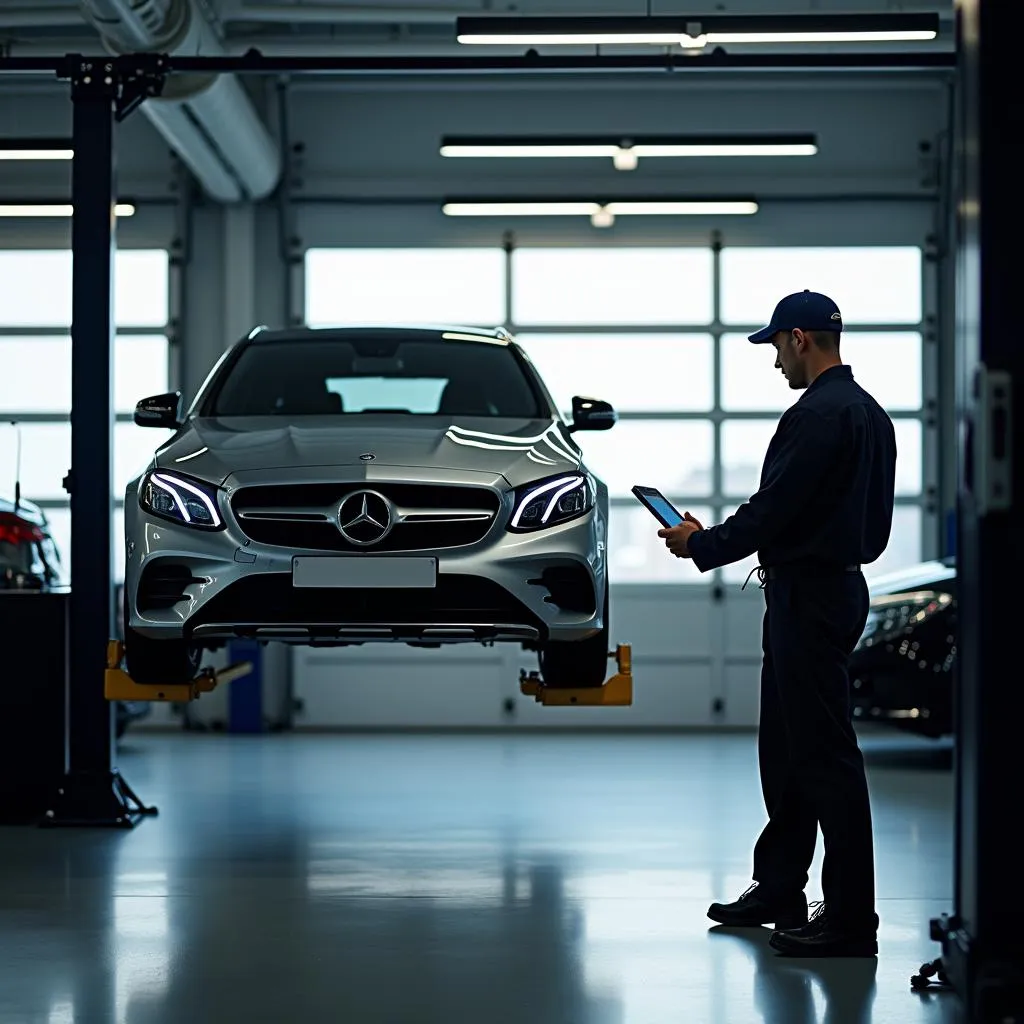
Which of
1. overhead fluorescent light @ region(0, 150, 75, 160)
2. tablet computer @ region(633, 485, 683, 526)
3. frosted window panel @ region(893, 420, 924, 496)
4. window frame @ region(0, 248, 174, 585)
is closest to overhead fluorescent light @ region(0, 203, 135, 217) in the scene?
window frame @ region(0, 248, 174, 585)

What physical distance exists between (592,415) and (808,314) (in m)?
2.08

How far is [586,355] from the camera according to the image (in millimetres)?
12867

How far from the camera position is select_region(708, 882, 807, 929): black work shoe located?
4.64m

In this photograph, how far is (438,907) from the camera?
4.98 meters

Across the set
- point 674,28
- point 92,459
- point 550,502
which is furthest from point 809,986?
point 674,28

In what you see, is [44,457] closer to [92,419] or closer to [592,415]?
[92,419]

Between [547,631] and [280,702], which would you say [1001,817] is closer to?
[547,631]

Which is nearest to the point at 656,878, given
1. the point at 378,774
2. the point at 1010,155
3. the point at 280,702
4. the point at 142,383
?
the point at 1010,155

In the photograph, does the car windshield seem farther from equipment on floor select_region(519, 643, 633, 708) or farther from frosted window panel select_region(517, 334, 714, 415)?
frosted window panel select_region(517, 334, 714, 415)

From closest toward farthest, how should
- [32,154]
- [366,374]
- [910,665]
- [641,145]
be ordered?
[366,374] → [910,665] → [32,154] → [641,145]

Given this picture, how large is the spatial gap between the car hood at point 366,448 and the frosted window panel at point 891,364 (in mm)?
7501

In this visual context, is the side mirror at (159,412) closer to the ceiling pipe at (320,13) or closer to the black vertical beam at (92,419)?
the black vertical beam at (92,419)

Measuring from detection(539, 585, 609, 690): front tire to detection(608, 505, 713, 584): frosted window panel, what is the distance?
7.31 meters

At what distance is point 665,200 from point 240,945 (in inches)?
369
